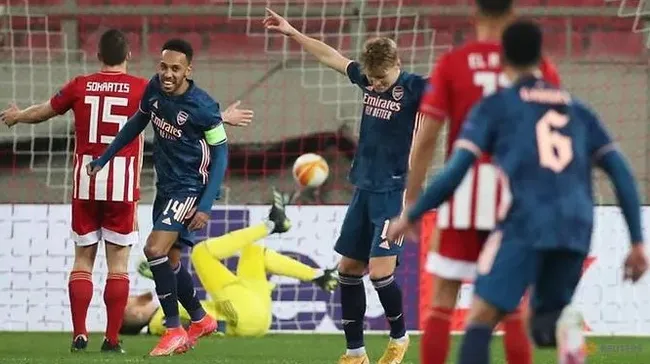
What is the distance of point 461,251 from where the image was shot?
5887 mm

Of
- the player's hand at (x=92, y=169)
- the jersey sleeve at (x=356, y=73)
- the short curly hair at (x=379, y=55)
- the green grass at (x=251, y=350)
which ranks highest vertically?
the short curly hair at (x=379, y=55)

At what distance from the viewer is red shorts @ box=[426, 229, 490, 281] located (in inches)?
231

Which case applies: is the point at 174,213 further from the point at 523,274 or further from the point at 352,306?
the point at 523,274

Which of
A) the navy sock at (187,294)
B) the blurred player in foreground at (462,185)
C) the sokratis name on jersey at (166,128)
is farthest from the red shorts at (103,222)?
the blurred player in foreground at (462,185)

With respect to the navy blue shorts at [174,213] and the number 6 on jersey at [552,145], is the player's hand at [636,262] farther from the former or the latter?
the navy blue shorts at [174,213]

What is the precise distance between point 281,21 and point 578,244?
3.69 m

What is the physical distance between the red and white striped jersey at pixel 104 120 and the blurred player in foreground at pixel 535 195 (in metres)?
4.85

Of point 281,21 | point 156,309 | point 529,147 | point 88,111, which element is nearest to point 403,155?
point 281,21

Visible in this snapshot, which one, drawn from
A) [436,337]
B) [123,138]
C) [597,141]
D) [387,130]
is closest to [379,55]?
[387,130]

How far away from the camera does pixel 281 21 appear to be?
8.62 metres

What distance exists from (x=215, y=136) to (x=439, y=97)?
3749 mm

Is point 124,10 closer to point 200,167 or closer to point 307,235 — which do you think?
point 307,235

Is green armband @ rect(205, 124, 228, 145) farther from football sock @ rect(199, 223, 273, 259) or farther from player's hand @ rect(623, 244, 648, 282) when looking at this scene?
player's hand @ rect(623, 244, 648, 282)

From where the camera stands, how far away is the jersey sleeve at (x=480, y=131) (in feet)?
17.5
